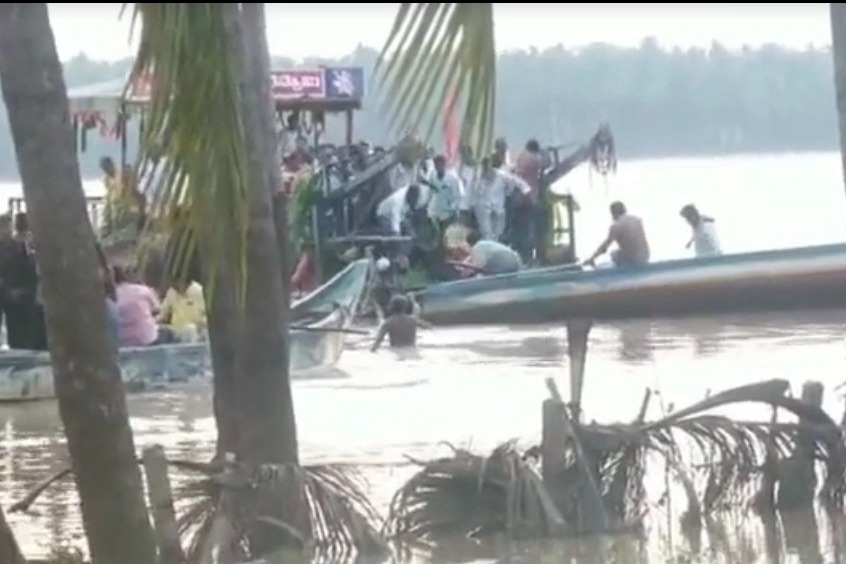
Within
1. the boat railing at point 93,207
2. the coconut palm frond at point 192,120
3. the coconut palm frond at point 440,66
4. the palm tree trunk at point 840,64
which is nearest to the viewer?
the coconut palm frond at point 440,66

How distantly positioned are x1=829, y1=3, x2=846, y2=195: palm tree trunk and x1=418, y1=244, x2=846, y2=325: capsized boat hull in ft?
43.4

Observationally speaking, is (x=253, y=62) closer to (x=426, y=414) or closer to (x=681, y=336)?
(x=426, y=414)

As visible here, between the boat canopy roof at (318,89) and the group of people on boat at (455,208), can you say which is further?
the boat canopy roof at (318,89)

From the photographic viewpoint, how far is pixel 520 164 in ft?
90.0

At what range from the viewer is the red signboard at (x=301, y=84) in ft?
95.7


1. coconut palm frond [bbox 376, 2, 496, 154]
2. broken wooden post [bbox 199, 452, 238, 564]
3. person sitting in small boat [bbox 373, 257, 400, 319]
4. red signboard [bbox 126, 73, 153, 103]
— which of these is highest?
red signboard [bbox 126, 73, 153, 103]

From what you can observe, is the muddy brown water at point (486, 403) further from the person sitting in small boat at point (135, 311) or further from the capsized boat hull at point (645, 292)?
the person sitting in small boat at point (135, 311)

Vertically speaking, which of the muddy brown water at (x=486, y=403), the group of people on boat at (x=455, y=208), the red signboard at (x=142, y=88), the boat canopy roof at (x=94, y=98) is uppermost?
the boat canopy roof at (x=94, y=98)

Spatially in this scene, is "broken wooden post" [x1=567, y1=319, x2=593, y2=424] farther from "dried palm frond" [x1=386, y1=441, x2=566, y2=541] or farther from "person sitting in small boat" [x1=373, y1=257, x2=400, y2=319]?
"person sitting in small boat" [x1=373, y1=257, x2=400, y2=319]

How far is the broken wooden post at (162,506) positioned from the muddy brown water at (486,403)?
1686 mm

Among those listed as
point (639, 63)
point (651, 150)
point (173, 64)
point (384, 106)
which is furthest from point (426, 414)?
point (651, 150)

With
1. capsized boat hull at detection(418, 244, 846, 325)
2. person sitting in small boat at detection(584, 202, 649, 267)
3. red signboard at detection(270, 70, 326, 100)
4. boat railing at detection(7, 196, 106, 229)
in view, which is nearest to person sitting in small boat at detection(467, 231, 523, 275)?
capsized boat hull at detection(418, 244, 846, 325)

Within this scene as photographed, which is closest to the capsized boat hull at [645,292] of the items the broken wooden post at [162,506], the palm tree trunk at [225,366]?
the palm tree trunk at [225,366]

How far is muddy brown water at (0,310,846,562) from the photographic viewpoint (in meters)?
10.6
